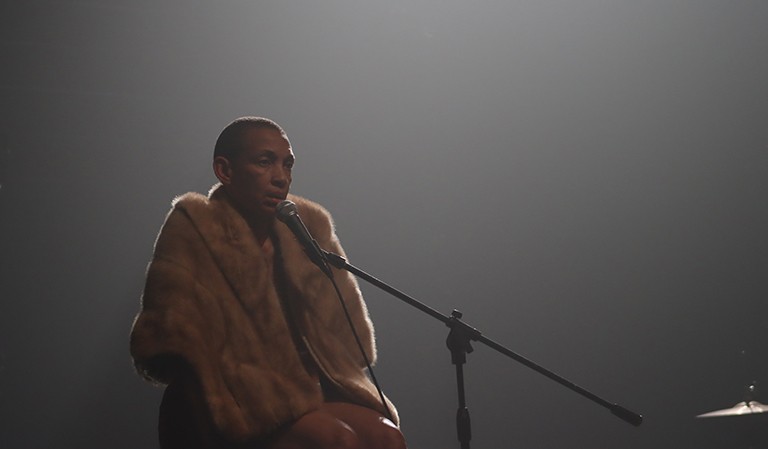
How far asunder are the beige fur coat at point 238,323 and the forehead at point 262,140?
0.42ft

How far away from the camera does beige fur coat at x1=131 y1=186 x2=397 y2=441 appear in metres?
1.72

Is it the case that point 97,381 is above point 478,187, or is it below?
below

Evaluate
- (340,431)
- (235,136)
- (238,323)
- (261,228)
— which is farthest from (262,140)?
(340,431)

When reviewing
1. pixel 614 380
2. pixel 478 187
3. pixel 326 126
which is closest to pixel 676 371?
pixel 614 380

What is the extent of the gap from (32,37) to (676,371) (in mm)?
3226

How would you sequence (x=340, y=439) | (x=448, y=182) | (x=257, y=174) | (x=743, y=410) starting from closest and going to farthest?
(x=340, y=439) → (x=257, y=174) → (x=743, y=410) → (x=448, y=182)

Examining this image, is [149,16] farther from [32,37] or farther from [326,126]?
[326,126]

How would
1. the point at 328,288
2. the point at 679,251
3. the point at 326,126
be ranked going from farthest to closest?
the point at 679,251 → the point at 326,126 → the point at 328,288

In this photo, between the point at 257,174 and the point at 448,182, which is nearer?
the point at 257,174

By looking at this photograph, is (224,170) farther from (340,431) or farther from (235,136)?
(340,431)

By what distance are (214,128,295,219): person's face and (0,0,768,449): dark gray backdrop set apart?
1663 millimetres

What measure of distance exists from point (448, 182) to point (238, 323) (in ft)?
7.48

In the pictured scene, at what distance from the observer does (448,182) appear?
397 centimetres

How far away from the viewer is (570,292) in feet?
13.2
